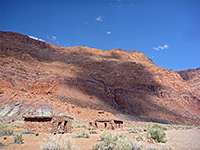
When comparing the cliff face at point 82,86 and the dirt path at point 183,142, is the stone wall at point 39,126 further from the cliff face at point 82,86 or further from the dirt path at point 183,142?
the cliff face at point 82,86

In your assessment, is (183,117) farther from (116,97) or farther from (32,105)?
(32,105)

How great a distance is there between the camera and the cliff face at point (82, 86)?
36.1 metres

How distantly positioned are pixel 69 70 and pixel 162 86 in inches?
1445

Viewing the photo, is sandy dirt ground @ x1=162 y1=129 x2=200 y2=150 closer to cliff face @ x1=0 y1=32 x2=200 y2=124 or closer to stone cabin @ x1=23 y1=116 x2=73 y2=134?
stone cabin @ x1=23 y1=116 x2=73 y2=134

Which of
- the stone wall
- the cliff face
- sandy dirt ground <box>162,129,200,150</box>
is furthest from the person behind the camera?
the cliff face

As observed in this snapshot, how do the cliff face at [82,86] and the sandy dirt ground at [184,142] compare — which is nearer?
the sandy dirt ground at [184,142]

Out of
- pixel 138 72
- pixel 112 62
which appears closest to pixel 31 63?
pixel 112 62

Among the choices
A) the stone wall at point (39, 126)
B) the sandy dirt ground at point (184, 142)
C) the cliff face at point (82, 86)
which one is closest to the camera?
the sandy dirt ground at point (184, 142)

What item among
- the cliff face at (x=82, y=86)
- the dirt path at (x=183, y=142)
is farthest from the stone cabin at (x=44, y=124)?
the cliff face at (x=82, y=86)

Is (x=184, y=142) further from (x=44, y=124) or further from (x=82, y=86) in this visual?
(x=82, y=86)

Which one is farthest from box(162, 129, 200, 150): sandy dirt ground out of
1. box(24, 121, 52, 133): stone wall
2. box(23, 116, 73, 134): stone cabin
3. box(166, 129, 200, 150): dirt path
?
box(24, 121, 52, 133): stone wall

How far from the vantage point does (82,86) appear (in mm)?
52156

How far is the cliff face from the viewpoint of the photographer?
36.1 m

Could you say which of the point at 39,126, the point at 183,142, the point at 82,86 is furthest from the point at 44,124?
the point at 82,86
